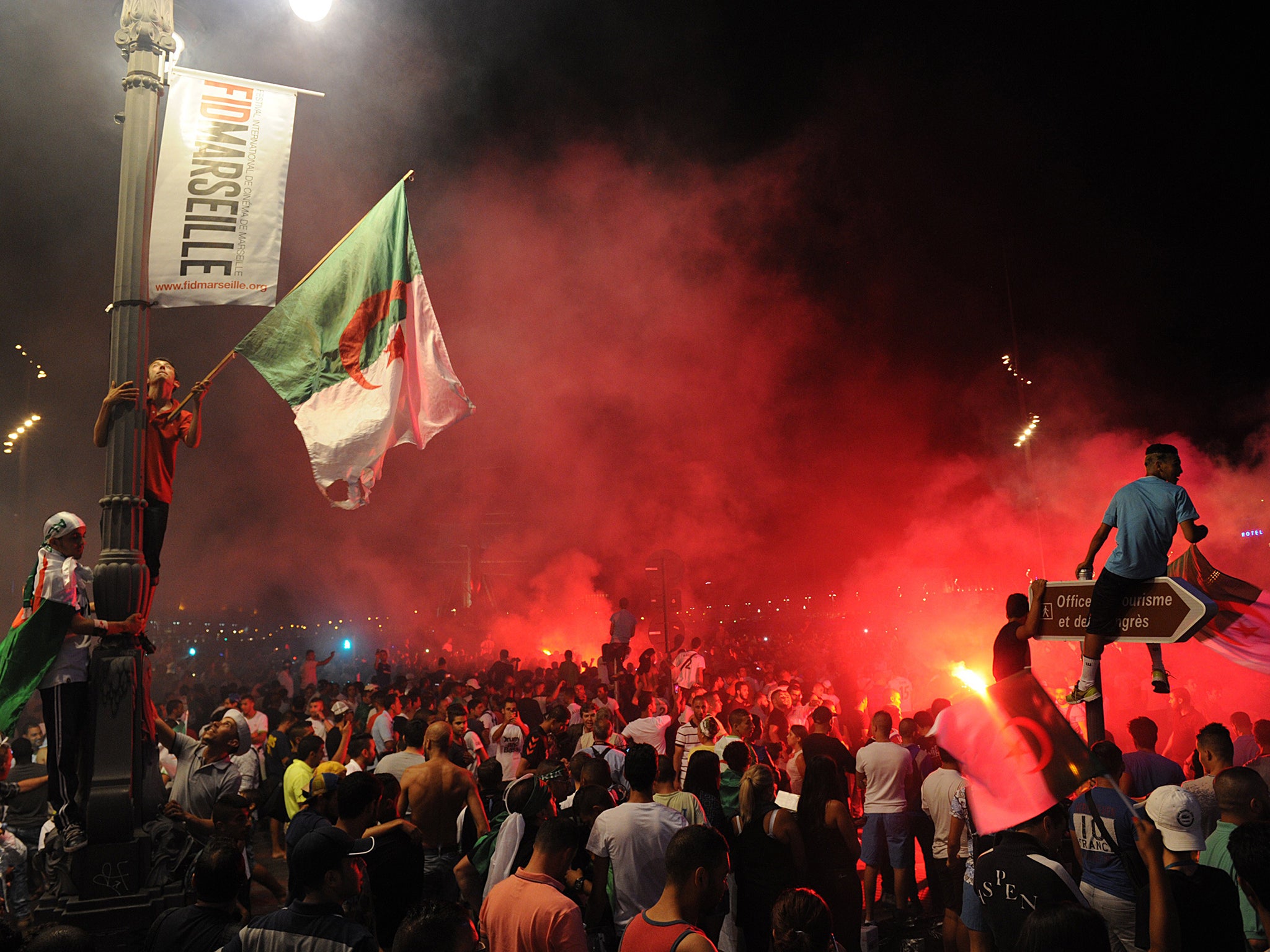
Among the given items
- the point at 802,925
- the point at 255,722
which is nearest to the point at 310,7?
the point at 802,925

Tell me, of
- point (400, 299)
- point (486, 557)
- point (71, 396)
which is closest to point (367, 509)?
point (486, 557)

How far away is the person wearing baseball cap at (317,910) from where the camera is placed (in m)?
2.42

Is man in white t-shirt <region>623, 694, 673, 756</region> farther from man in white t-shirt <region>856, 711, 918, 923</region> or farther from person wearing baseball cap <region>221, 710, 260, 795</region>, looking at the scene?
person wearing baseball cap <region>221, 710, 260, 795</region>

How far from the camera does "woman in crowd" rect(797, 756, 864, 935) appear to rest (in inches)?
167

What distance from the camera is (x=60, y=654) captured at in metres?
4.31

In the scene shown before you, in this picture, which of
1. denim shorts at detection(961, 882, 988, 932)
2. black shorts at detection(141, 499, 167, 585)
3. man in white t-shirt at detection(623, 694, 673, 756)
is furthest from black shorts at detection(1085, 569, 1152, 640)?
black shorts at detection(141, 499, 167, 585)

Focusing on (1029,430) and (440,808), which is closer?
(440,808)

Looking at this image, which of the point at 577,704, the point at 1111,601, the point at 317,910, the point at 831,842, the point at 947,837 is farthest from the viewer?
the point at 577,704

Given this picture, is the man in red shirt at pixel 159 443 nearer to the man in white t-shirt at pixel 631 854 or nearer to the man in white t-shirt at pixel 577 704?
the man in white t-shirt at pixel 631 854

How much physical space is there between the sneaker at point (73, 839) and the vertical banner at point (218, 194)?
9.56 ft

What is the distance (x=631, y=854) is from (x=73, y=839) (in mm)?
2928

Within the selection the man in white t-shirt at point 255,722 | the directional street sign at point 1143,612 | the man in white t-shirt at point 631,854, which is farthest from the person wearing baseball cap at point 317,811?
the man in white t-shirt at point 255,722

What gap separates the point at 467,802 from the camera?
4.72m

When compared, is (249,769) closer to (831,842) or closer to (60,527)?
(60,527)
